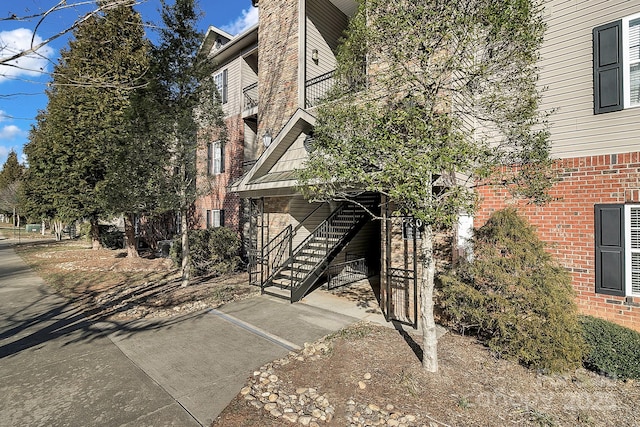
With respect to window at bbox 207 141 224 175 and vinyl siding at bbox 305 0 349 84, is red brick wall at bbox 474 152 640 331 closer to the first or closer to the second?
vinyl siding at bbox 305 0 349 84

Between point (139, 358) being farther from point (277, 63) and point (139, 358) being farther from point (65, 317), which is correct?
point (277, 63)

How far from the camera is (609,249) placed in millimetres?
5656

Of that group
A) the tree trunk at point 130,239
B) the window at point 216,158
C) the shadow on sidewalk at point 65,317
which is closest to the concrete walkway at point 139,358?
the shadow on sidewalk at point 65,317

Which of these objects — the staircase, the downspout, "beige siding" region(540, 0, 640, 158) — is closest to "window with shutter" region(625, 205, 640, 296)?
"beige siding" region(540, 0, 640, 158)

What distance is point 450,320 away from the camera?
6.48 metres

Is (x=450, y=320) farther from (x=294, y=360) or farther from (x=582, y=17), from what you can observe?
(x=582, y=17)

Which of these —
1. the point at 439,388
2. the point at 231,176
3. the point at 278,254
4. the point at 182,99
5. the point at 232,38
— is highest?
the point at 232,38

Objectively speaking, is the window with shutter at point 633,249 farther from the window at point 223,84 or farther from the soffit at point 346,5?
the window at point 223,84

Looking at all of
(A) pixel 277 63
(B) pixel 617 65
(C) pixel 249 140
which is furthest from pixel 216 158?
(B) pixel 617 65

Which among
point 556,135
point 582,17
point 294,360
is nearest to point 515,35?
point 556,135

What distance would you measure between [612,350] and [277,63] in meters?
12.0

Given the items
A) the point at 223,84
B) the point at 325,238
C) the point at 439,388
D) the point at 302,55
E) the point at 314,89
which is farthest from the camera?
the point at 223,84

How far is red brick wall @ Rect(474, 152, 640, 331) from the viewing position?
18.2 ft

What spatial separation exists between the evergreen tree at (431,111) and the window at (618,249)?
6.48 ft
